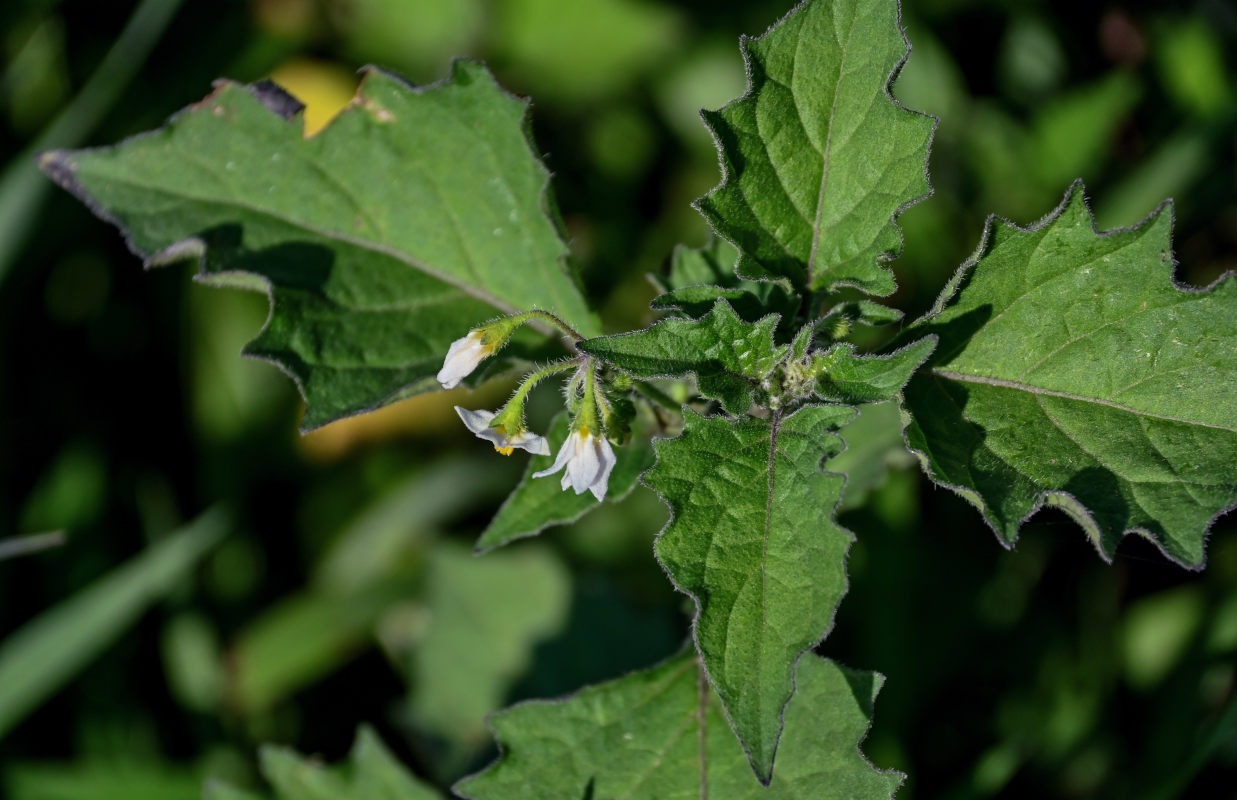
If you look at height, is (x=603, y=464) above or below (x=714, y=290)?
below

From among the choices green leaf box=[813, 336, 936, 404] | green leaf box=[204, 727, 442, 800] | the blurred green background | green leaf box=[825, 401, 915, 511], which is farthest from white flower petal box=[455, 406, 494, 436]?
the blurred green background

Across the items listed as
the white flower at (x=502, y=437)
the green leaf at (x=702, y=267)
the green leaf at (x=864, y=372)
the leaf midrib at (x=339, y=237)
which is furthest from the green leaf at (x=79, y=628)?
the green leaf at (x=864, y=372)

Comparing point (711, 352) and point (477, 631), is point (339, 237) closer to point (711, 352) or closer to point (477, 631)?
point (711, 352)

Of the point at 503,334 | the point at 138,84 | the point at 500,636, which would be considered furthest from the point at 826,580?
the point at 138,84

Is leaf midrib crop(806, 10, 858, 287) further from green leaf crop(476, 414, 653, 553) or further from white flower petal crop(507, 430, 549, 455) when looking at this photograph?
white flower petal crop(507, 430, 549, 455)

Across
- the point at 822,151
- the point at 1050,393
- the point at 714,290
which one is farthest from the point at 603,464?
the point at 1050,393

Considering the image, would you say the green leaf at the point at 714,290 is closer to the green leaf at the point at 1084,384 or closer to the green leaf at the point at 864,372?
the green leaf at the point at 864,372

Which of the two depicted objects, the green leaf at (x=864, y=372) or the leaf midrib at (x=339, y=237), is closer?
the green leaf at (x=864, y=372)
